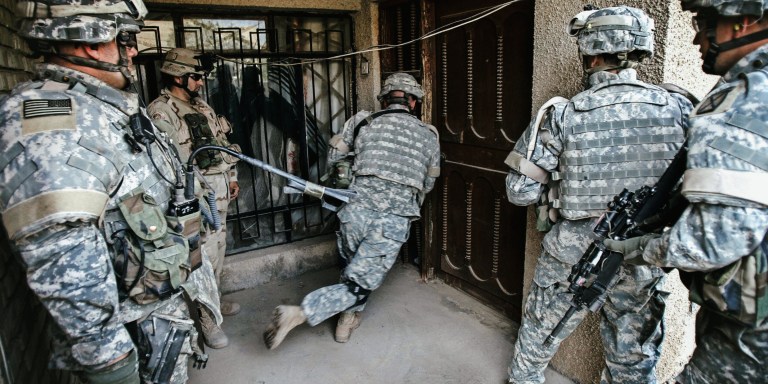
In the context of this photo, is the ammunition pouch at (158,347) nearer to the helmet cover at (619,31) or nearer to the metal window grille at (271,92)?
the helmet cover at (619,31)

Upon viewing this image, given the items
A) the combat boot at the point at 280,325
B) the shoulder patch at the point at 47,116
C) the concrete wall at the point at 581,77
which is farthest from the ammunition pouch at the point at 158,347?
the concrete wall at the point at 581,77

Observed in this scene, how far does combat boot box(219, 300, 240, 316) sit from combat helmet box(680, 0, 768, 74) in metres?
3.63

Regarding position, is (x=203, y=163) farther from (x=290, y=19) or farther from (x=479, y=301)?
(x=479, y=301)

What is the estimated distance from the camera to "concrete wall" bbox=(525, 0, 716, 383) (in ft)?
7.44

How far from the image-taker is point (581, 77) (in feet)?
8.57

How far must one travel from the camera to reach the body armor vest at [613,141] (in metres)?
2.11

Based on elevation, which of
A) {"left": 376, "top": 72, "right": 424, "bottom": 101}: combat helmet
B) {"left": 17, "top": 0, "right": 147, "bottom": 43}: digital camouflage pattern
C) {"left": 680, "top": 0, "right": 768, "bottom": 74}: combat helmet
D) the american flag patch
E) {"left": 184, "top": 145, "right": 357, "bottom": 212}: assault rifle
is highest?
{"left": 17, "top": 0, "right": 147, "bottom": 43}: digital camouflage pattern

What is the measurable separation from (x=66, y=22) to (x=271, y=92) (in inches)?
112

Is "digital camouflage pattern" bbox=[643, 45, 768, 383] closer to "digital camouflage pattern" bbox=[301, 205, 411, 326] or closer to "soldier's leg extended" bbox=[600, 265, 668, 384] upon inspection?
"soldier's leg extended" bbox=[600, 265, 668, 384]

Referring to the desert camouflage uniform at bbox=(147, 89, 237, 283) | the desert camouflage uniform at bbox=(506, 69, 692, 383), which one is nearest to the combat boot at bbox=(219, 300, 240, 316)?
the desert camouflage uniform at bbox=(147, 89, 237, 283)

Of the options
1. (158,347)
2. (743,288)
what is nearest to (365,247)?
(158,347)

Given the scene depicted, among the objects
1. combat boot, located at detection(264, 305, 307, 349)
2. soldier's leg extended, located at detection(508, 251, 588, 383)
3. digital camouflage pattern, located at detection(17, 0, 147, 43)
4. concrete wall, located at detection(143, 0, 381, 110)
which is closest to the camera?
digital camouflage pattern, located at detection(17, 0, 147, 43)

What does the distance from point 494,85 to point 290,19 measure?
221 centimetres

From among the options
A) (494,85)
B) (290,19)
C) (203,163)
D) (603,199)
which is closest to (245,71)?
(290,19)
